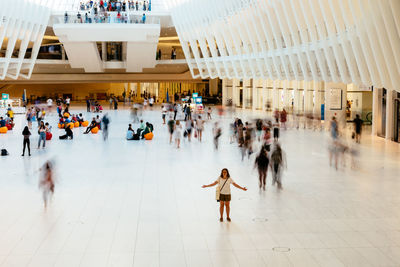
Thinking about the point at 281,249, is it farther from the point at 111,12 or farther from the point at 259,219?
the point at 111,12

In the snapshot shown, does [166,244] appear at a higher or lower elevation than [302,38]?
lower

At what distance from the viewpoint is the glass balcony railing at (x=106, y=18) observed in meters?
42.8

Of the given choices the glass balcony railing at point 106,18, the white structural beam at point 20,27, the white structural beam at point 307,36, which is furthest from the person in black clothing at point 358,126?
the glass balcony railing at point 106,18

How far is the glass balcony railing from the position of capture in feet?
140

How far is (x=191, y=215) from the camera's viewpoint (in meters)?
11.2

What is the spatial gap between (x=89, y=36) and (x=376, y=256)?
37.6m

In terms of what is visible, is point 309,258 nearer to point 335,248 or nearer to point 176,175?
point 335,248

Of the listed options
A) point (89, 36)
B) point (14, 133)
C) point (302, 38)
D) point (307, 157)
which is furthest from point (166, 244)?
point (89, 36)

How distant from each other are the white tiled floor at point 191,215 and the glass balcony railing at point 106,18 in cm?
2529

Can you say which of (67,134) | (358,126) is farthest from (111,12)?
(358,126)

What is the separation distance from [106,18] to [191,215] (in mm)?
34195

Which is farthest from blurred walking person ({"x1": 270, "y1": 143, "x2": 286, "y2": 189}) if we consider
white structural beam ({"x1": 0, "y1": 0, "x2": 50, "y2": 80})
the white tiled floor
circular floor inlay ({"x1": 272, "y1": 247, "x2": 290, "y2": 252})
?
white structural beam ({"x1": 0, "y1": 0, "x2": 50, "y2": 80})

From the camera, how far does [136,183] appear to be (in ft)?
48.4

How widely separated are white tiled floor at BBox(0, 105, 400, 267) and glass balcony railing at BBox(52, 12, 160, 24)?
25293 mm
